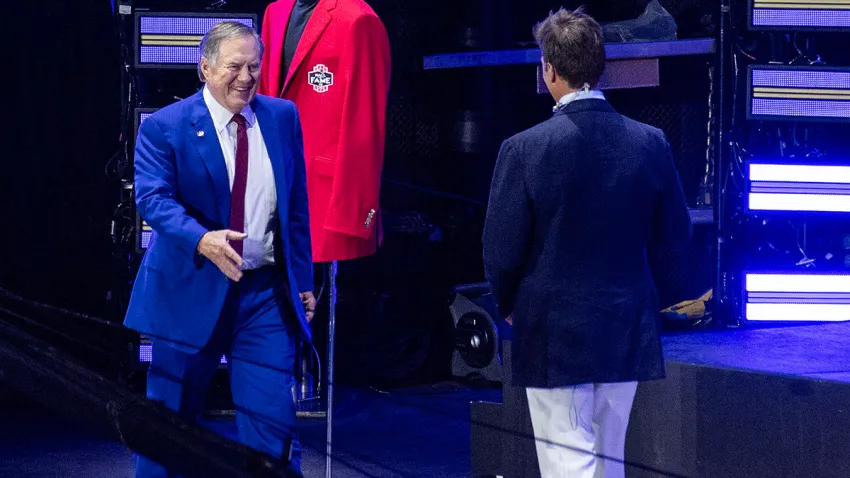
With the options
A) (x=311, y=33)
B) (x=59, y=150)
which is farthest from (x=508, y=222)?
(x=59, y=150)

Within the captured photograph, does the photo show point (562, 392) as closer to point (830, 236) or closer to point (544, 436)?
point (544, 436)

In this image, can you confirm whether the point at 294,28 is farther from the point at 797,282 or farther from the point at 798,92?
the point at 797,282

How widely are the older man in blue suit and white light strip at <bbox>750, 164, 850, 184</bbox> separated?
3.46 metres

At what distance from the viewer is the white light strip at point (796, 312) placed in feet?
19.6

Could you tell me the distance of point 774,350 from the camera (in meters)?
4.02

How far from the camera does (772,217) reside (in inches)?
239

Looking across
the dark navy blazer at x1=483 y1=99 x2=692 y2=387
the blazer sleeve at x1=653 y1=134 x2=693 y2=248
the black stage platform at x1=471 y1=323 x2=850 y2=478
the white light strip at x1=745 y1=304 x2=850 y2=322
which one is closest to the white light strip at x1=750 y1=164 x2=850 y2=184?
the white light strip at x1=745 y1=304 x2=850 y2=322

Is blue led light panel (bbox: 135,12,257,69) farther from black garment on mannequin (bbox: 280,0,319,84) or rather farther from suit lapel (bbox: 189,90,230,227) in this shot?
suit lapel (bbox: 189,90,230,227)

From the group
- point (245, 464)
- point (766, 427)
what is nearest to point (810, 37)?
point (766, 427)

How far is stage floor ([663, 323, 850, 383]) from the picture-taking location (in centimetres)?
359

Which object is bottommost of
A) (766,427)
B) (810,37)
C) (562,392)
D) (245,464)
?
(766,427)

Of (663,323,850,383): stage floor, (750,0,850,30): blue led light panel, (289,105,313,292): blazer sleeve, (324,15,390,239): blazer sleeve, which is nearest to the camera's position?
(289,105,313,292): blazer sleeve

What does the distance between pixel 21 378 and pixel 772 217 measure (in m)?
4.89

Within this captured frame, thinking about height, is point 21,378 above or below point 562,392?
above
